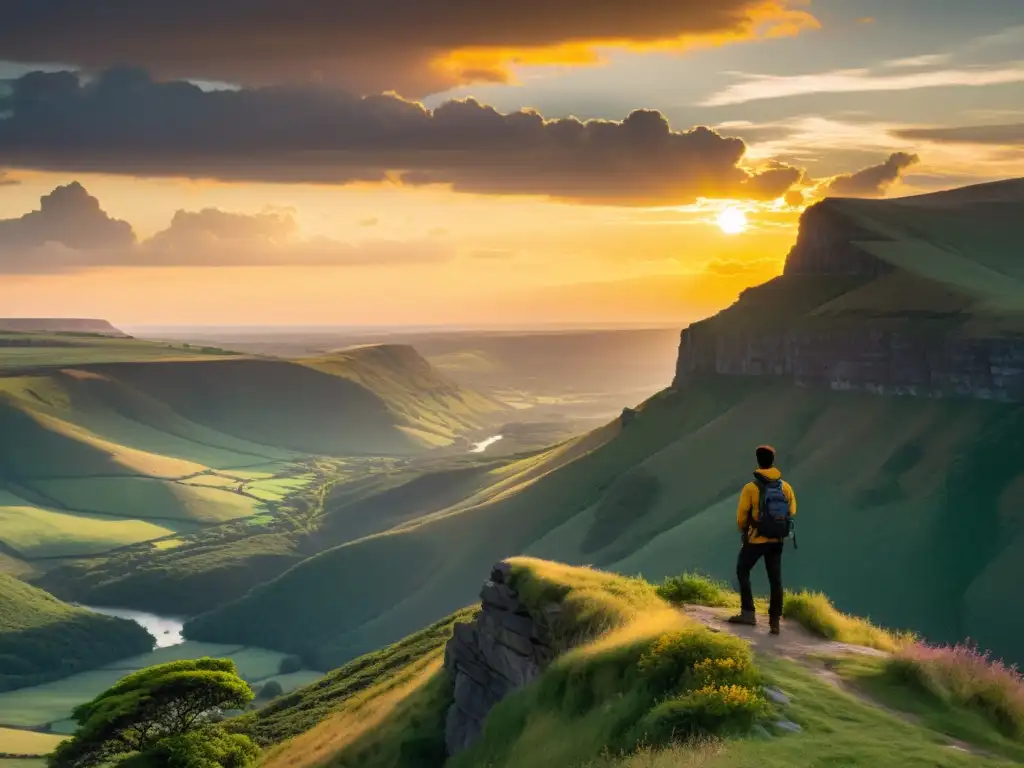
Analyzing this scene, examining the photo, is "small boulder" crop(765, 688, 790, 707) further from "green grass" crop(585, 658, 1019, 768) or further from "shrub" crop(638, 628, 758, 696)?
"shrub" crop(638, 628, 758, 696)

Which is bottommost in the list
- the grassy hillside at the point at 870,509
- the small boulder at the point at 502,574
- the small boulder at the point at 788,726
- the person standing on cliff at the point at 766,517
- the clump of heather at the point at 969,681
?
Answer: the grassy hillside at the point at 870,509

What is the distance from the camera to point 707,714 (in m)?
23.3

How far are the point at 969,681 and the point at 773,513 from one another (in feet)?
21.5

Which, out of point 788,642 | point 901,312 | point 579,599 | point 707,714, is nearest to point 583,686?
point 788,642

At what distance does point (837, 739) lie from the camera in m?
22.4

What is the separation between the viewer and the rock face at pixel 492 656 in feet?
143

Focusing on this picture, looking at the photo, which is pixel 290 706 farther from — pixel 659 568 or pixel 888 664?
pixel 888 664

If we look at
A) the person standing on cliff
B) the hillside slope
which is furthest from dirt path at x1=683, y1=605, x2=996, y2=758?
the hillside slope

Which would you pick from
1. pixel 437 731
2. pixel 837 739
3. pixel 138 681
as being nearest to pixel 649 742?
pixel 837 739

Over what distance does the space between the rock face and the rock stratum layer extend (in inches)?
4304

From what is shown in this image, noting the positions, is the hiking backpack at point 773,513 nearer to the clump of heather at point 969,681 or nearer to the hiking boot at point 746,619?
the hiking boot at point 746,619

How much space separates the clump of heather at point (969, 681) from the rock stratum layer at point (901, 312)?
121 metres

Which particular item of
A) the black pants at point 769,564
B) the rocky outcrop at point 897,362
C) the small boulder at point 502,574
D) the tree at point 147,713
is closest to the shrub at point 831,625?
the black pants at point 769,564

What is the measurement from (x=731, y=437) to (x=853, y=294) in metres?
32.0
